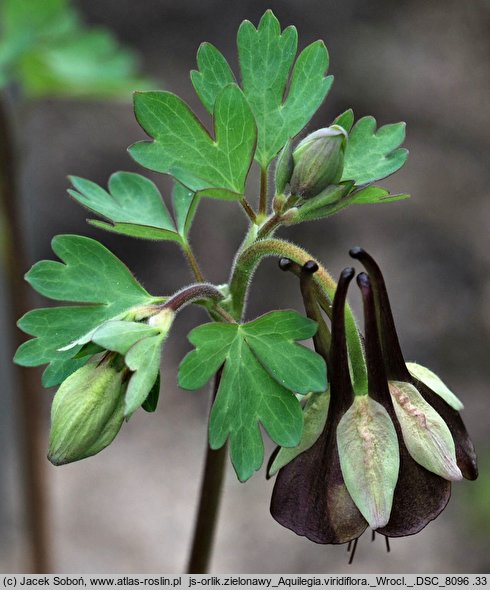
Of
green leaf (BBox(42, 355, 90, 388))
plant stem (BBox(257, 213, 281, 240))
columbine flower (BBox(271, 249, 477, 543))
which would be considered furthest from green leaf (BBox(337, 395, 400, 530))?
green leaf (BBox(42, 355, 90, 388))

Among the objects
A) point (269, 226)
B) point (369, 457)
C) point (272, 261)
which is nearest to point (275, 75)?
point (269, 226)

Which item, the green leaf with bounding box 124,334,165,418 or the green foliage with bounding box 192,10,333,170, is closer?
the green leaf with bounding box 124,334,165,418

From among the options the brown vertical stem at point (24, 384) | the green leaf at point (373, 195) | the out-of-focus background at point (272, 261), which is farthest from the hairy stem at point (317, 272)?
the out-of-focus background at point (272, 261)

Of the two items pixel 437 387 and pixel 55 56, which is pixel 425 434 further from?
pixel 55 56

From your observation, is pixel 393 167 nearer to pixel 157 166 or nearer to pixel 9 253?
pixel 157 166

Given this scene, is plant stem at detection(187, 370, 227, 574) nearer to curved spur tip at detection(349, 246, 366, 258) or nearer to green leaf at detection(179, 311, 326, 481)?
green leaf at detection(179, 311, 326, 481)
